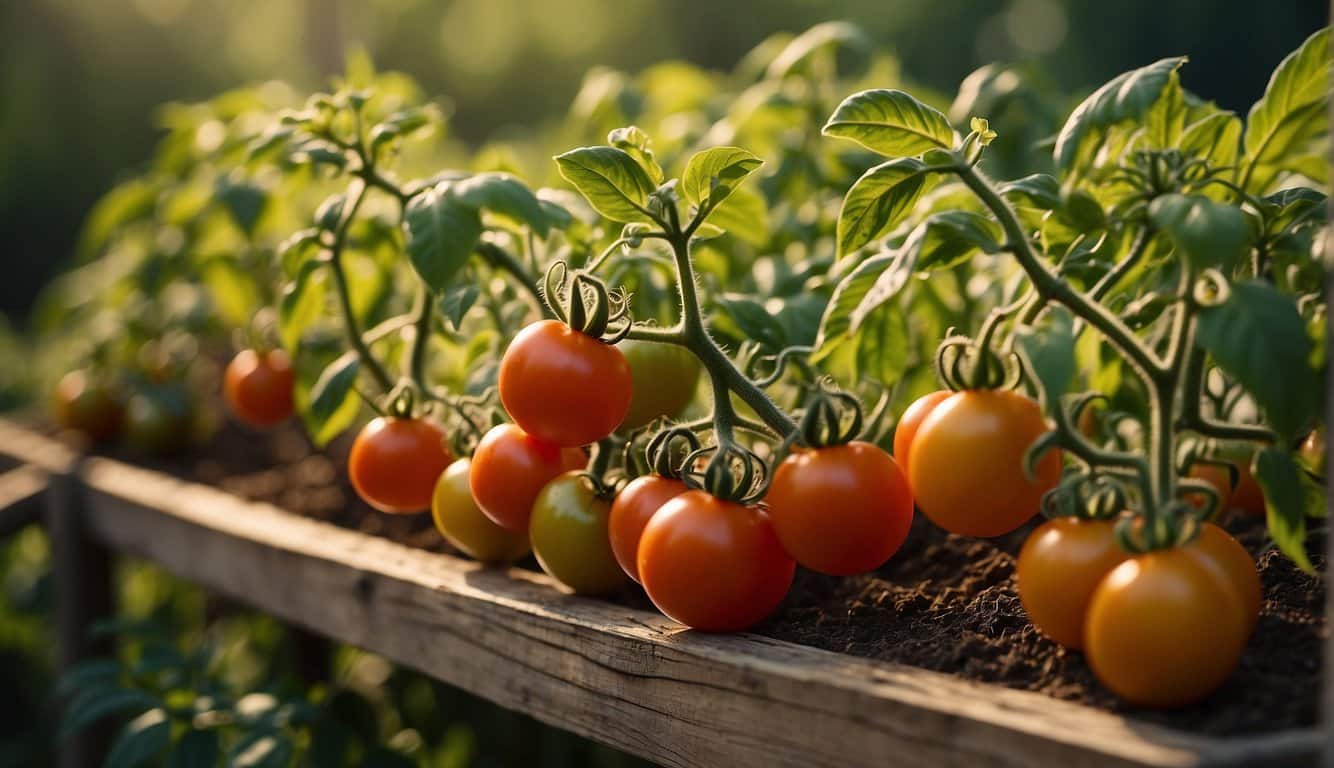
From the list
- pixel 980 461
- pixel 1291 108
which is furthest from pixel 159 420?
pixel 1291 108

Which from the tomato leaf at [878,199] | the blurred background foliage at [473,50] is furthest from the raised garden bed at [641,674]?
the blurred background foliage at [473,50]

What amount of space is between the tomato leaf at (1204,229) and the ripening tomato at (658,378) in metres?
0.47

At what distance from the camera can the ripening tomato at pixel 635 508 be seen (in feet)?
3.28

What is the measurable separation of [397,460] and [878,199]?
63 cm

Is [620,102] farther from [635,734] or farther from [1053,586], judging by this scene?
[1053,586]

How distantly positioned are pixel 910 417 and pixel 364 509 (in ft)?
3.49

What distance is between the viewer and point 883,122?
0.89 metres

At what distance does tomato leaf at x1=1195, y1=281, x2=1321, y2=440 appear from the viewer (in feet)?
2.26

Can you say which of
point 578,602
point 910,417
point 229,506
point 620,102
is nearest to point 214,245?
point 229,506

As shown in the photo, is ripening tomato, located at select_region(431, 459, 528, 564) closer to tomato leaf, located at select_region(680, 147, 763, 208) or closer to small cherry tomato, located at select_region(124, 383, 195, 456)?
tomato leaf, located at select_region(680, 147, 763, 208)

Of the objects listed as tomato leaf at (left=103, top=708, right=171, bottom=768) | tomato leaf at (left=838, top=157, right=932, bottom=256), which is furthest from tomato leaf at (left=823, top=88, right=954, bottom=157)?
tomato leaf at (left=103, top=708, right=171, bottom=768)

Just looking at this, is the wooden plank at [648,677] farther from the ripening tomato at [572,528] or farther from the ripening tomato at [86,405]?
the ripening tomato at [86,405]

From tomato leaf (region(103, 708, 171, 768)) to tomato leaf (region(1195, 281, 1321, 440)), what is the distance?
127 centimetres

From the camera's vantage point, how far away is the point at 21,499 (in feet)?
7.48
